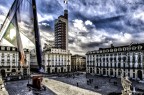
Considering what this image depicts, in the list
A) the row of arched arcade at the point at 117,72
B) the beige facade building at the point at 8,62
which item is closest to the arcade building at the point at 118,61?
the row of arched arcade at the point at 117,72

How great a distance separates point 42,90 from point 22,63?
142 ft

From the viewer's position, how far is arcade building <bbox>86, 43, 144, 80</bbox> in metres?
79.2

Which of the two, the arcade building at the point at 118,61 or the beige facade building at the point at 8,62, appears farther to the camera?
the beige facade building at the point at 8,62

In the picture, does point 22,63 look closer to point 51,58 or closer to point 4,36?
point 4,36

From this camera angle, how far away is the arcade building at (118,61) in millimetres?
79225

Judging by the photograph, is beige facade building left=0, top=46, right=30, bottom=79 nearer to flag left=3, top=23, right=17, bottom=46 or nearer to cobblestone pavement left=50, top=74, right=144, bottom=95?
cobblestone pavement left=50, top=74, right=144, bottom=95

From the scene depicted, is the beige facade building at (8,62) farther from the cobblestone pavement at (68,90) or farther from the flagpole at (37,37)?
the flagpole at (37,37)

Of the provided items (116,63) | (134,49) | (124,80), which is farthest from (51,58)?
(124,80)

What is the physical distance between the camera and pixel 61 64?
385ft

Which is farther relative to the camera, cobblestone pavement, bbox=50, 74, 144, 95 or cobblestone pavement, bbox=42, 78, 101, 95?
cobblestone pavement, bbox=50, 74, 144, 95

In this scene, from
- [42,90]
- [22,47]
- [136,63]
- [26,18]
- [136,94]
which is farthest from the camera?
[136,63]

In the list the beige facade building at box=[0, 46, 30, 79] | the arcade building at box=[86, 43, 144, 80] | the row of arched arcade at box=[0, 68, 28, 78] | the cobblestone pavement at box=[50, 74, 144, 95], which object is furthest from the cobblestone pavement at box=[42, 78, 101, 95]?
the row of arched arcade at box=[0, 68, 28, 78]

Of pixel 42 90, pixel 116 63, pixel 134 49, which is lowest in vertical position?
pixel 42 90

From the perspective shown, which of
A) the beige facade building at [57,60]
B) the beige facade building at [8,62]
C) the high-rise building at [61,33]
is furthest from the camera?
the high-rise building at [61,33]
